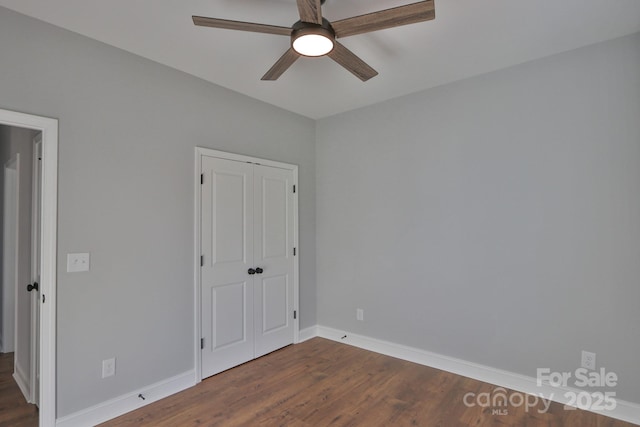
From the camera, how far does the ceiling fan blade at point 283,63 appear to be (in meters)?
2.12

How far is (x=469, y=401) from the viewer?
2.59 m

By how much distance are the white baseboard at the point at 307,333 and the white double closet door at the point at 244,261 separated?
0.13m

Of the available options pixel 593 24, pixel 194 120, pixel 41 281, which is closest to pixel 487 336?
pixel 593 24

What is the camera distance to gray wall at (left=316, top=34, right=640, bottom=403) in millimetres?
2410

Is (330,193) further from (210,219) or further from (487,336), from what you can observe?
(487,336)

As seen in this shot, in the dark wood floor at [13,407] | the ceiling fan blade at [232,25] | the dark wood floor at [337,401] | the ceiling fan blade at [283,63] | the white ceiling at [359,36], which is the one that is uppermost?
the white ceiling at [359,36]

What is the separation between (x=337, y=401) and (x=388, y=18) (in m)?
2.71

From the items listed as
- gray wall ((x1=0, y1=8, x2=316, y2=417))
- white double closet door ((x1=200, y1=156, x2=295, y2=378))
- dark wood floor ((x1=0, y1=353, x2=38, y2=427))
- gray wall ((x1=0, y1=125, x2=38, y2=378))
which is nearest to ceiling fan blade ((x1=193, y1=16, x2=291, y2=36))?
gray wall ((x1=0, y1=8, x2=316, y2=417))

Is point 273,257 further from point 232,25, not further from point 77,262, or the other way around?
point 232,25

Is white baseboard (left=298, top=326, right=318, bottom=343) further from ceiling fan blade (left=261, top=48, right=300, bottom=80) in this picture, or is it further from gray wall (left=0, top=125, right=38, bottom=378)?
ceiling fan blade (left=261, top=48, right=300, bottom=80)

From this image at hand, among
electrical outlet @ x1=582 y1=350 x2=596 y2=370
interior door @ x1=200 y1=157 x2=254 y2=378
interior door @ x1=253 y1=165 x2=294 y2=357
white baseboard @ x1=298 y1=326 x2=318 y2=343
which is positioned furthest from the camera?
white baseboard @ x1=298 y1=326 x2=318 y2=343

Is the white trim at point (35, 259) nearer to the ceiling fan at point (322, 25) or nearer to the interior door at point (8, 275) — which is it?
the interior door at point (8, 275)

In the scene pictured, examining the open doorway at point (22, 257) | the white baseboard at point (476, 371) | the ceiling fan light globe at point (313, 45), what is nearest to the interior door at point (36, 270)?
the open doorway at point (22, 257)

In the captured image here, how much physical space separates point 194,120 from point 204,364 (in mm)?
2247
